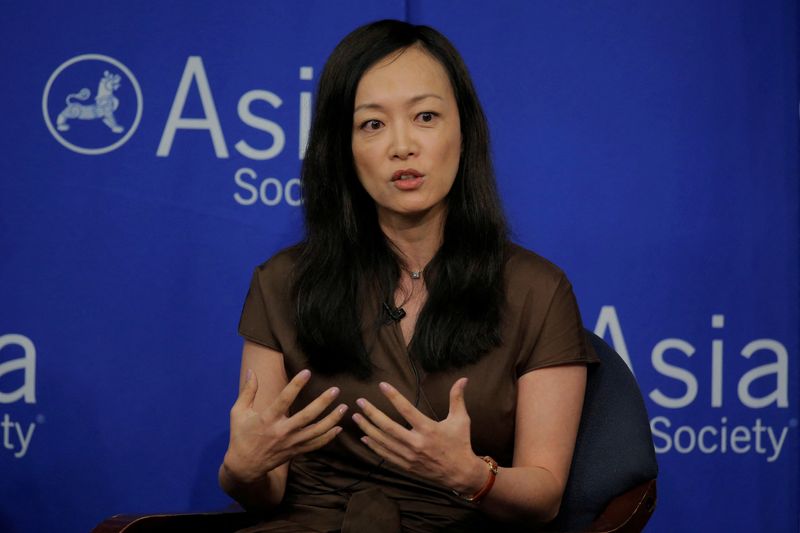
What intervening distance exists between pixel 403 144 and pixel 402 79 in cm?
14

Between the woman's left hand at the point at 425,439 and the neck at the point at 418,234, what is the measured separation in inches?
20.0

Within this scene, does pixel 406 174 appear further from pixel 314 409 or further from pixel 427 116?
pixel 314 409

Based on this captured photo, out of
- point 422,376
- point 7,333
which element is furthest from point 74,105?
point 422,376

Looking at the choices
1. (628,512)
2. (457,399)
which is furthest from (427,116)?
(628,512)

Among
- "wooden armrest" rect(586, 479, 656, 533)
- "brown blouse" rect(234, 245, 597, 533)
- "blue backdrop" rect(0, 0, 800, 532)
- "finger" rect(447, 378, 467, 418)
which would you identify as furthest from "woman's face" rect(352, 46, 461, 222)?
"blue backdrop" rect(0, 0, 800, 532)

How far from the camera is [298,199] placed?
2973 mm

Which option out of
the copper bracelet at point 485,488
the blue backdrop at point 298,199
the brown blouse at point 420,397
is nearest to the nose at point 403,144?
the brown blouse at point 420,397

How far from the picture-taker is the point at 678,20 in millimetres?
2967

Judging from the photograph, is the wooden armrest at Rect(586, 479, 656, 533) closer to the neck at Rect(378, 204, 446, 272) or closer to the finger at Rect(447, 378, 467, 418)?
the finger at Rect(447, 378, 467, 418)

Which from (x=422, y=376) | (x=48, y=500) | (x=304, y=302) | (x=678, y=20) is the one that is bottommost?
(x=48, y=500)

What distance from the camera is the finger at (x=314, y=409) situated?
1.69 metres

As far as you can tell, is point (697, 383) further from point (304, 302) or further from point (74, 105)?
point (74, 105)

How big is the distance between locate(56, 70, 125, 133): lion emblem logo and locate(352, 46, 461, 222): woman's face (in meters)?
1.16

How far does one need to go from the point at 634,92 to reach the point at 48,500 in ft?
7.08
